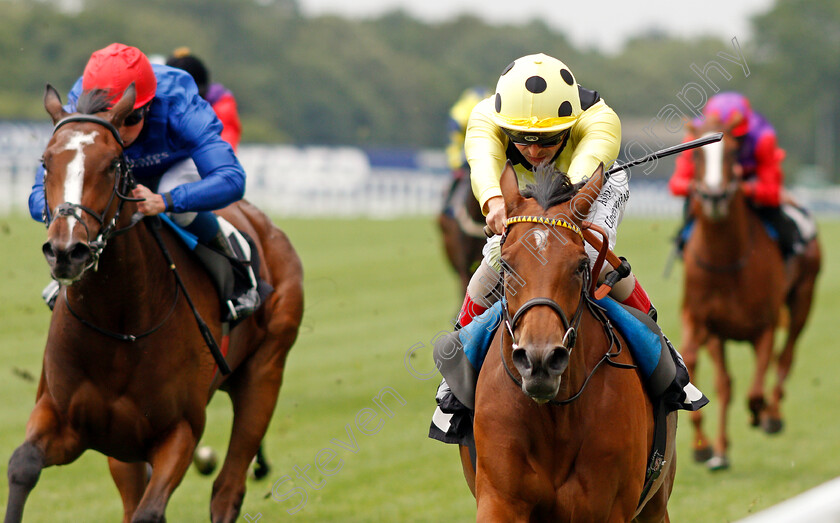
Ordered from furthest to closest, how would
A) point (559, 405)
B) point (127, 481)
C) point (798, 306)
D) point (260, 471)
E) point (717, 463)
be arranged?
point (798, 306), point (717, 463), point (260, 471), point (127, 481), point (559, 405)

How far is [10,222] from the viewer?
69.7 feet

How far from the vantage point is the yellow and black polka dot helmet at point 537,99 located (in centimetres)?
404

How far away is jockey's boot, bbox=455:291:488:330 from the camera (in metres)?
4.46

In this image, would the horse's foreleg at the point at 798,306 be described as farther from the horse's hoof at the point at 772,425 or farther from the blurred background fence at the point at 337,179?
the blurred background fence at the point at 337,179

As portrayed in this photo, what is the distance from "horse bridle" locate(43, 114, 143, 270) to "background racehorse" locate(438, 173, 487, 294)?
6.14m

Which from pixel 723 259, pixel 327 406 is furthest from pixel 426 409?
pixel 723 259

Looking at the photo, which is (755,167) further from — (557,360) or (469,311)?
(557,360)

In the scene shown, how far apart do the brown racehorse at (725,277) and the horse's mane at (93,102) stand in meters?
5.14

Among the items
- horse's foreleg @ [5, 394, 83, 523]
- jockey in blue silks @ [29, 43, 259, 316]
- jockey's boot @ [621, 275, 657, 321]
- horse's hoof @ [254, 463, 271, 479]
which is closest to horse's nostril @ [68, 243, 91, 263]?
jockey in blue silks @ [29, 43, 259, 316]

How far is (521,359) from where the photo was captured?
3330mm

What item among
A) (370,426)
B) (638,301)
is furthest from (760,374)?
(638,301)

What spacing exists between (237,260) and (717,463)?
4.21 m

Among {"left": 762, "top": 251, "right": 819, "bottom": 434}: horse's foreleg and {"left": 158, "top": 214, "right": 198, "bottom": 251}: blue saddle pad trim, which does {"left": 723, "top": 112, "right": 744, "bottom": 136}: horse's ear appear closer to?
{"left": 762, "top": 251, "right": 819, "bottom": 434}: horse's foreleg

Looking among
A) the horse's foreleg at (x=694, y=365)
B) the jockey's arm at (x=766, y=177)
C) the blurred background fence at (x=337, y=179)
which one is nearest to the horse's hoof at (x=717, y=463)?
the horse's foreleg at (x=694, y=365)
